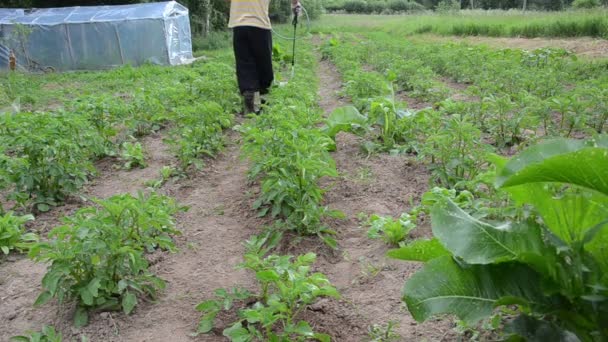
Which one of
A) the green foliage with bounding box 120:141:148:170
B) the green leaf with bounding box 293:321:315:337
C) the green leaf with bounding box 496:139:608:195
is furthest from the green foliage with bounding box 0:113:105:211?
the green leaf with bounding box 496:139:608:195

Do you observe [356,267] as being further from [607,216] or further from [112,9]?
[112,9]

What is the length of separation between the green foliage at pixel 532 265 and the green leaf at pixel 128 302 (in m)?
1.40

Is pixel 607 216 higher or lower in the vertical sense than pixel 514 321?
higher

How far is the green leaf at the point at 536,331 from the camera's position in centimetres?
170

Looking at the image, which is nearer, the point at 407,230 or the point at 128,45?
the point at 407,230

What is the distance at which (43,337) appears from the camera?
7.67ft

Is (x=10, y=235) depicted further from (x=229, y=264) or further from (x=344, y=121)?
(x=344, y=121)

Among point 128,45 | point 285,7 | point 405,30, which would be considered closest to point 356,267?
point 128,45

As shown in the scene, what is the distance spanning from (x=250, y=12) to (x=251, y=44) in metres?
0.40

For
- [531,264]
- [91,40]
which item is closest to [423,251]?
[531,264]

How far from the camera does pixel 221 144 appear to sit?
5.43 metres

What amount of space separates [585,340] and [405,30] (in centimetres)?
2386

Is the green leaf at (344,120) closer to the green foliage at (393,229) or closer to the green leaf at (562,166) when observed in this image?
the green foliage at (393,229)

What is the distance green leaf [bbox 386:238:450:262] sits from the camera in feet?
6.48
